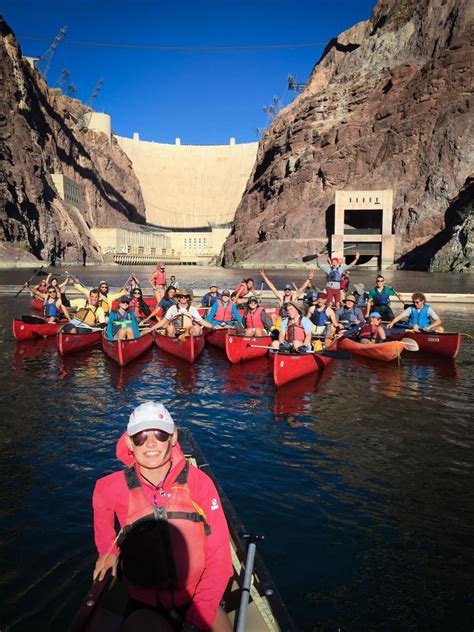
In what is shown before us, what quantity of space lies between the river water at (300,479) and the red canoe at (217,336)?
268 cm

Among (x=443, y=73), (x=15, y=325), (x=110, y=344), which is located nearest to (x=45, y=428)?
(x=110, y=344)

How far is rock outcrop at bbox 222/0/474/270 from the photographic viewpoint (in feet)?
260

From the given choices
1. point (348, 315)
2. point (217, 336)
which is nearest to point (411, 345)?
point (348, 315)

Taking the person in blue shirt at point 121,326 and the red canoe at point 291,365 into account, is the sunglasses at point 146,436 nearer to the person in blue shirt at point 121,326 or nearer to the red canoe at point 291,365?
the red canoe at point 291,365

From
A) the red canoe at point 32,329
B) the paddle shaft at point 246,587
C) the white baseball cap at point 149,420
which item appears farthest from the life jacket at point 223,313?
the white baseball cap at point 149,420

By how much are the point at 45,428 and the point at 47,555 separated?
13.1 feet

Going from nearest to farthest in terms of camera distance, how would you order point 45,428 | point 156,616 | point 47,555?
point 156,616 < point 47,555 < point 45,428

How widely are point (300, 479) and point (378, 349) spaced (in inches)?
324

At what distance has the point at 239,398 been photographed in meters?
11.5

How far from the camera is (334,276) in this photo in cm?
2044

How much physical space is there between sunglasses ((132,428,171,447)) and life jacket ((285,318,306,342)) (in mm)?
10117

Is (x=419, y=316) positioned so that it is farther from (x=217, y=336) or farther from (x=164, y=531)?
(x=164, y=531)

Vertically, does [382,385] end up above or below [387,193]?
below

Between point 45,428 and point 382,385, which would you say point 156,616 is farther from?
point 382,385
